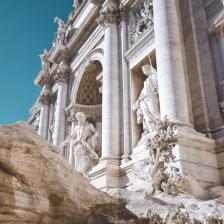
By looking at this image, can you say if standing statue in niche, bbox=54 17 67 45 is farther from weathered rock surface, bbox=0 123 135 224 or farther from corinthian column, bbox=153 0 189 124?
weathered rock surface, bbox=0 123 135 224

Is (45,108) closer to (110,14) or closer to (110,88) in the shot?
A: (110,14)

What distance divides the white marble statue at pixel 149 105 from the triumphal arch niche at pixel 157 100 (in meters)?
0.03

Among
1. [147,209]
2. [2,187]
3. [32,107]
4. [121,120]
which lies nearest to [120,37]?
[121,120]

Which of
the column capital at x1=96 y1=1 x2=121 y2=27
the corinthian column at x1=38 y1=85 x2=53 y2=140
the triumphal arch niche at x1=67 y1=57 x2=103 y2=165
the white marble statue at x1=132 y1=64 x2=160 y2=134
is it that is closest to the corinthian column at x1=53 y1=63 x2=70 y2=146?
the triumphal arch niche at x1=67 y1=57 x2=103 y2=165

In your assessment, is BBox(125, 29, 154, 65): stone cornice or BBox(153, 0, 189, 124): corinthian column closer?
BBox(153, 0, 189, 124): corinthian column

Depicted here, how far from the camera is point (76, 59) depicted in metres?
17.7

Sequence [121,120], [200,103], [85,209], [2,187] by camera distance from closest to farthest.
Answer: [2,187] < [85,209] < [200,103] < [121,120]

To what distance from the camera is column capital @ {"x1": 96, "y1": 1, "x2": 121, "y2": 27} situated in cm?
1343

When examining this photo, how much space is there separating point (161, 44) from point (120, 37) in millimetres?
4041

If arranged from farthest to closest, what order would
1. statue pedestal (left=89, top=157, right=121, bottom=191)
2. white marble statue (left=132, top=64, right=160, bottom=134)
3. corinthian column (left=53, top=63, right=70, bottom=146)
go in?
corinthian column (left=53, top=63, right=70, bottom=146)
statue pedestal (left=89, top=157, right=121, bottom=191)
white marble statue (left=132, top=64, right=160, bottom=134)

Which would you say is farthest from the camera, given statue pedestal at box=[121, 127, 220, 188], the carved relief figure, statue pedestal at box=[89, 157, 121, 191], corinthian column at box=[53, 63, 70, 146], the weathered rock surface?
corinthian column at box=[53, 63, 70, 146]

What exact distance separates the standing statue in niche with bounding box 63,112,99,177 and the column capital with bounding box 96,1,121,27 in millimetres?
4265

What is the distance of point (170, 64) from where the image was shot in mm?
8906

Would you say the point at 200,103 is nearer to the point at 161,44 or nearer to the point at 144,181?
the point at 161,44
